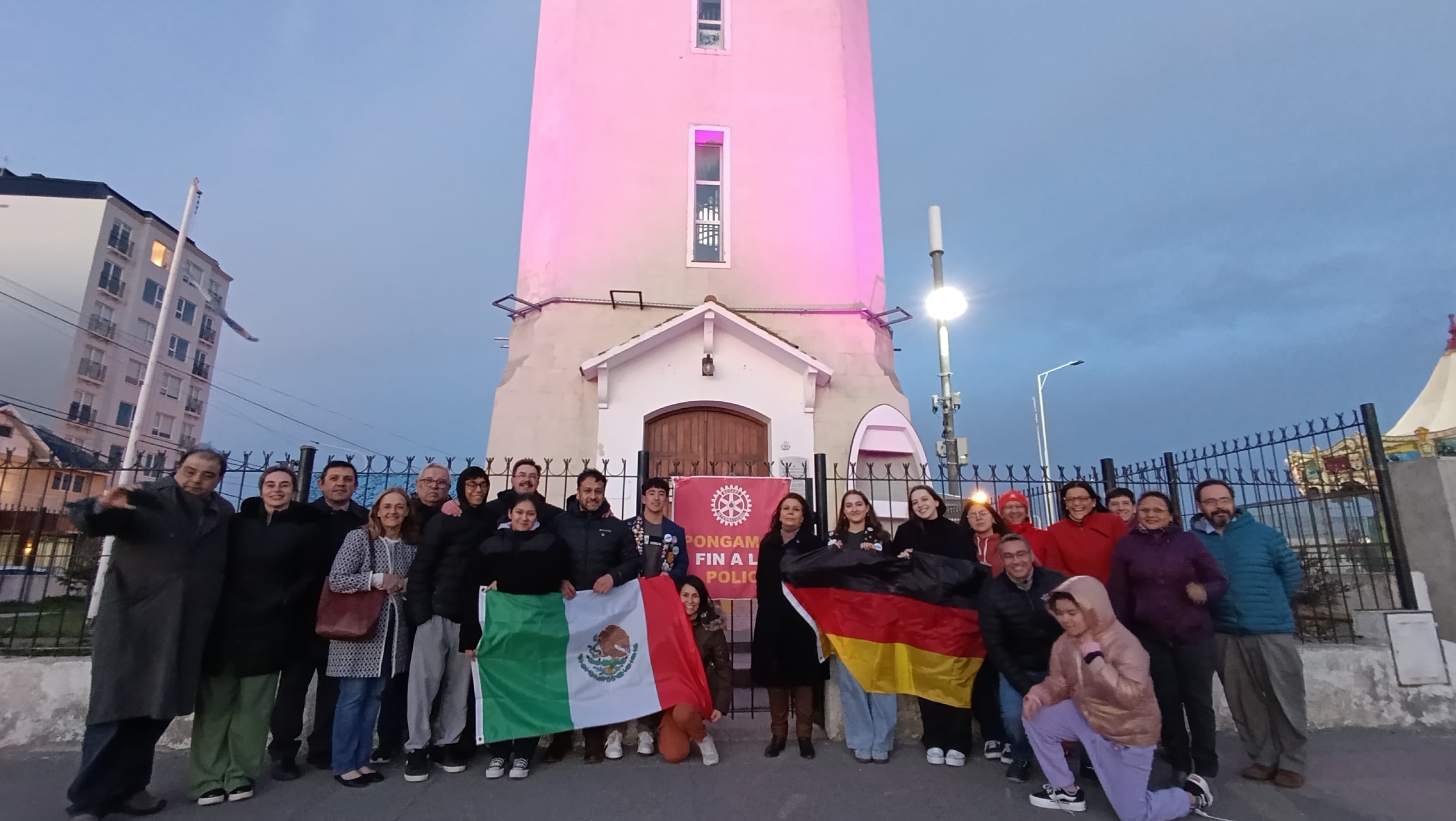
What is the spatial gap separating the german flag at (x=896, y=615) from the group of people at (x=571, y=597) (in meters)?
0.10

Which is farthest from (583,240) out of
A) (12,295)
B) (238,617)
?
Answer: (12,295)

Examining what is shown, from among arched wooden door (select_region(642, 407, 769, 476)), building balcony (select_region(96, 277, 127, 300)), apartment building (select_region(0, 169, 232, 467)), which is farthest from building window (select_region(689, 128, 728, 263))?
building balcony (select_region(96, 277, 127, 300))

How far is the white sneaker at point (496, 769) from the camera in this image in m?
4.29

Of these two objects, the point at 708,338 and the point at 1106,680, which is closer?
the point at 1106,680

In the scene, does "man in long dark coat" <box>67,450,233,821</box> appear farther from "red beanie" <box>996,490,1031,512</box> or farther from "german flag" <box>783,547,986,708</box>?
"red beanie" <box>996,490,1031,512</box>

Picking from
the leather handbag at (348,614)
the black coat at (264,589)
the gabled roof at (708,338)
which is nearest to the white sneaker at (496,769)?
the leather handbag at (348,614)

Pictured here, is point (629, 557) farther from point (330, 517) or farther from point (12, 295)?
point (12, 295)

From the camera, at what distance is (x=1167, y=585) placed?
429 cm

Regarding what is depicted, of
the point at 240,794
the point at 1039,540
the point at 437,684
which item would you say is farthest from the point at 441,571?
the point at 1039,540

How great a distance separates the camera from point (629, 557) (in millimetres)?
4883

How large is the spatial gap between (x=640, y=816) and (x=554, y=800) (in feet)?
1.82

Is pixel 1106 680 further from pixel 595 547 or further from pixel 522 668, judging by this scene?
pixel 522 668

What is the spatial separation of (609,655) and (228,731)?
2240mm

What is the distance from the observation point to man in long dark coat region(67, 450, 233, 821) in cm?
360
